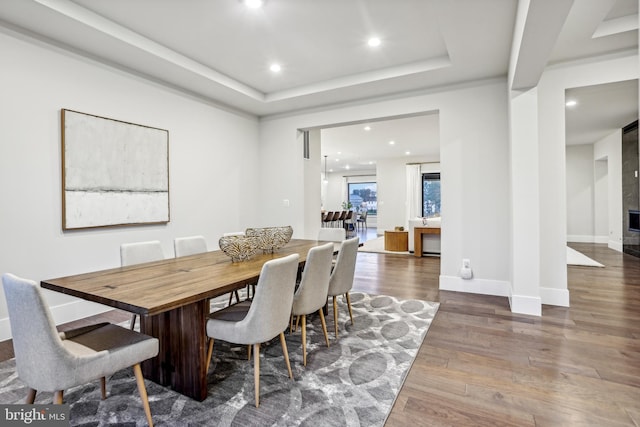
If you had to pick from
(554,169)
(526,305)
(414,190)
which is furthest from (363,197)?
(526,305)

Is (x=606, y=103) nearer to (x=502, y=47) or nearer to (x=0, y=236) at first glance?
(x=502, y=47)

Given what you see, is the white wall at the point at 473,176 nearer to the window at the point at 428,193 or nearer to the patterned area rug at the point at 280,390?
the patterned area rug at the point at 280,390

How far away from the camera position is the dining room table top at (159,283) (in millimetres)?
1568

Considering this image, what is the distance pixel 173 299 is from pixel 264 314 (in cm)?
51

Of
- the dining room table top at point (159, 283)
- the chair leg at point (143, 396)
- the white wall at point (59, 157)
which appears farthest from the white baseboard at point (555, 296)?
the white wall at point (59, 157)

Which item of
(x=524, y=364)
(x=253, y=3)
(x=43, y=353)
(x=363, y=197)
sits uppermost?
(x=253, y=3)

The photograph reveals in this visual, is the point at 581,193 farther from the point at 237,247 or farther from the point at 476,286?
the point at 237,247

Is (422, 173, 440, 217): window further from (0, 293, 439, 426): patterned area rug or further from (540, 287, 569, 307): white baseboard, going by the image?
(0, 293, 439, 426): patterned area rug

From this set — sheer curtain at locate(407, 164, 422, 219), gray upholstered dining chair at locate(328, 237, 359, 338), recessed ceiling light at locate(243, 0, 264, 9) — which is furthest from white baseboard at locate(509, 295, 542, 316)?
sheer curtain at locate(407, 164, 422, 219)

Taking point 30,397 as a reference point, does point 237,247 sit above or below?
above

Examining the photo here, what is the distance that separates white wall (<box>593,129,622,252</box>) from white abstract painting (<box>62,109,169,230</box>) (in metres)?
8.92

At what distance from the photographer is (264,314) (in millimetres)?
1864

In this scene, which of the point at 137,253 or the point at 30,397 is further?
the point at 137,253

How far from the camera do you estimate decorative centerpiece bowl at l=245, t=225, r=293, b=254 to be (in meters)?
2.89
